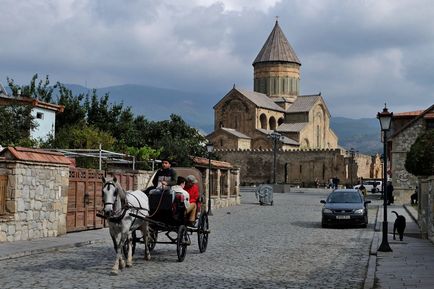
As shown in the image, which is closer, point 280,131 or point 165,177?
point 165,177

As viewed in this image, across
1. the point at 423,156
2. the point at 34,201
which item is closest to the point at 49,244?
the point at 34,201

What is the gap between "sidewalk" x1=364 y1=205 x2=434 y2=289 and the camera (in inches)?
424

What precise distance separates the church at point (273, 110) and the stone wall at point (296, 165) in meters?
2.05

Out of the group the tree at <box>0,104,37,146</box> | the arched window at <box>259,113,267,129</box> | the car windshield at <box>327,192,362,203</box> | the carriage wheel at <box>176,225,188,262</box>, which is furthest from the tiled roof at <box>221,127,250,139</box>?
the carriage wheel at <box>176,225,188,262</box>

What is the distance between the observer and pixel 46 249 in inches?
587

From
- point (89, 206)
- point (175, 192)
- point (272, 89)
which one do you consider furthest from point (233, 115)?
point (175, 192)

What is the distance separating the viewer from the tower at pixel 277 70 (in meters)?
94.5

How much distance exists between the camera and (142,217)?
12570mm

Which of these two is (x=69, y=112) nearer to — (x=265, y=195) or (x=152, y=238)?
(x=265, y=195)

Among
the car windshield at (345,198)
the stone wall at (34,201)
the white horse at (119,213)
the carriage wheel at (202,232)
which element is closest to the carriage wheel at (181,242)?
the carriage wheel at (202,232)

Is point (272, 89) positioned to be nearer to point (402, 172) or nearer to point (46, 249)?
point (402, 172)

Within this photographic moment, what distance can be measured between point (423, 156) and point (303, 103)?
63.0 meters

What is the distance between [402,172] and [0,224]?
37296 millimetres

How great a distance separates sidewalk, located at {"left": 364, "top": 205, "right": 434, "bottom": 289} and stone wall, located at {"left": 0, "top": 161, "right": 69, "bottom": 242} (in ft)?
28.4
